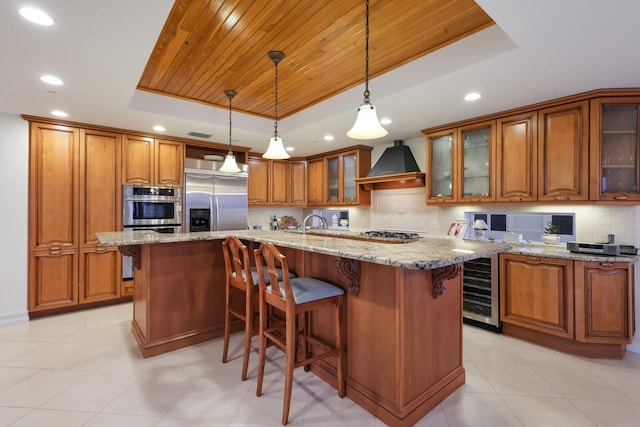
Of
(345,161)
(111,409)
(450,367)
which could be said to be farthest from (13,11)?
(345,161)

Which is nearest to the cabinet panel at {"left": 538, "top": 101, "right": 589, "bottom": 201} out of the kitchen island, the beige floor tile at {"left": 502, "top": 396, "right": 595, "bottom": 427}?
the kitchen island

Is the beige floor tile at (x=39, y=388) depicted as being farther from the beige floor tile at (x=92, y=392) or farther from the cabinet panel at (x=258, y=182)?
the cabinet panel at (x=258, y=182)

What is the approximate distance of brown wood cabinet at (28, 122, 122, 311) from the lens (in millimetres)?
3445

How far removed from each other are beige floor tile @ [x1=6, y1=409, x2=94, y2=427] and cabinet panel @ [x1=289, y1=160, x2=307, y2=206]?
4.30m

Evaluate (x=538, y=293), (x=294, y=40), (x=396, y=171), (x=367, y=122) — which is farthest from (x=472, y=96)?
(x=538, y=293)

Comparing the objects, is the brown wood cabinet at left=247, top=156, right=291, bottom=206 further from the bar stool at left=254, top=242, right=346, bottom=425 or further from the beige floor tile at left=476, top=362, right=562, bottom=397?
the beige floor tile at left=476, top=362, right=562, bottom=397

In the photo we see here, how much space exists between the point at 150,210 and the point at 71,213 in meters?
0.83

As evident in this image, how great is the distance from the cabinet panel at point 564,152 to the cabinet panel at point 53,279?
17.2 feet

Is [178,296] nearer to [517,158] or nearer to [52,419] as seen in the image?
[52,419]

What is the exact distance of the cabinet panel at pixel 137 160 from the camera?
13.0 ft

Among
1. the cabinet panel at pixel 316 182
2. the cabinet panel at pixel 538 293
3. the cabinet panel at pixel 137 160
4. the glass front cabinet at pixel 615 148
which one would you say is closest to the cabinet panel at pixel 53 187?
the cabinet panel at pixel 137 160

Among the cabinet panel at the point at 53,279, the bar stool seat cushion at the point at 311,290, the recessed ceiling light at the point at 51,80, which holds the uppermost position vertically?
the recessed ceiling light at the point at 51,80

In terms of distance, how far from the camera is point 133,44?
197 cm

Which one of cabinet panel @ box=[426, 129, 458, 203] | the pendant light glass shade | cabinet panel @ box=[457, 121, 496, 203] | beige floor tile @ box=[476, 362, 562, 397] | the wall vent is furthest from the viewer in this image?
the wall vent
